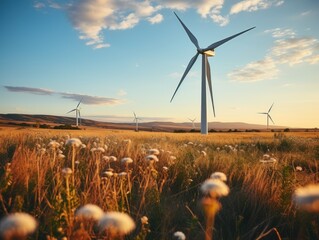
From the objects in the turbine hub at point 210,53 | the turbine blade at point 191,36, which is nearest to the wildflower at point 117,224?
the turbine blade at point 191,36

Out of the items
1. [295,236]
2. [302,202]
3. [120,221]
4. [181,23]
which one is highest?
[181,23]

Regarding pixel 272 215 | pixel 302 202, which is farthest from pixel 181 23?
pixel 302 202

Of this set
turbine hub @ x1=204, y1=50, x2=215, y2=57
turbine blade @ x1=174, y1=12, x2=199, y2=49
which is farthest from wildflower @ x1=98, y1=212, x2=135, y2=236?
turbine hub @ x1=204, y1=50, x2=215, y2=57

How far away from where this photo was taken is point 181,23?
39.9 m

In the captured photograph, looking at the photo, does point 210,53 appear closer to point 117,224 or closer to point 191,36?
point 191,36

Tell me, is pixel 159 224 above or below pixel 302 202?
below

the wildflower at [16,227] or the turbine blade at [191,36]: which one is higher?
the turbine blade at [191,36]

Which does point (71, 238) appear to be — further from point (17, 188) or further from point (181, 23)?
point (181, 23)

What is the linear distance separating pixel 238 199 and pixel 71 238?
3.17 metres

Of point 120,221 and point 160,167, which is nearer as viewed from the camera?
point 120,221

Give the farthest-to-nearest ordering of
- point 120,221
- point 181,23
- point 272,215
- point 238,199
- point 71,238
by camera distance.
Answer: point 181,23, point 238,199, point 272,215, point 71,238, point 120,221

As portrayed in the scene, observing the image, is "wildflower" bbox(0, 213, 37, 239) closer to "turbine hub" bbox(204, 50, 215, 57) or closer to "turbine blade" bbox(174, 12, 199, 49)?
"turbine blade" bbox(174, 12, 199, 49)

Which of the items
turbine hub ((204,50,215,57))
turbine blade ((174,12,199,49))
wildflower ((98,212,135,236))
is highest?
turbine blade ((174,12,199,49))

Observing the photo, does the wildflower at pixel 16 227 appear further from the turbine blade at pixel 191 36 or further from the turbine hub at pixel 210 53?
the turbine hub at pixel 210 53
